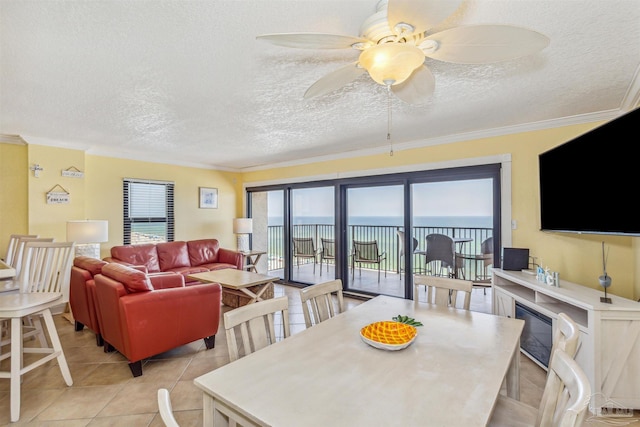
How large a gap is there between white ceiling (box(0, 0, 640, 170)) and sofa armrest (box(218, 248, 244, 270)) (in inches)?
83.5

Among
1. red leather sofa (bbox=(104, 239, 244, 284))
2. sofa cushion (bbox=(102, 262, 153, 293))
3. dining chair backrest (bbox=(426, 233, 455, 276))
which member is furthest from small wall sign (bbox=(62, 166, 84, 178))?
dining chair backrest (bbox=(426, 233, 455, 276))

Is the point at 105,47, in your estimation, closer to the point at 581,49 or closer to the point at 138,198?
the point at 581,49

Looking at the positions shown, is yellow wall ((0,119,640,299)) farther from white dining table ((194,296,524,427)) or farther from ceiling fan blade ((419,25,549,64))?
ceiling fan blade ((419,25,549,64))

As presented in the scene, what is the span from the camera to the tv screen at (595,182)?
1.99 metres

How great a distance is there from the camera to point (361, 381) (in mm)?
1148

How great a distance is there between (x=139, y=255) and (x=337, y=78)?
14.7 ft

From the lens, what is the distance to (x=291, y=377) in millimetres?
1165

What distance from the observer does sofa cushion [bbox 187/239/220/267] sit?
5.44m

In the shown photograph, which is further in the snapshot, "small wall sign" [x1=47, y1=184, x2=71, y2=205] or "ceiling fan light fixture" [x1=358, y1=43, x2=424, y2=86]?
"small wall sign" [x1=47, y1=184, x2=71, y2=205]

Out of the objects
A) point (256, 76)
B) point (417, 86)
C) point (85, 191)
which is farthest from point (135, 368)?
point (85, 191)

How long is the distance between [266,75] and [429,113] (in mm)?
1804

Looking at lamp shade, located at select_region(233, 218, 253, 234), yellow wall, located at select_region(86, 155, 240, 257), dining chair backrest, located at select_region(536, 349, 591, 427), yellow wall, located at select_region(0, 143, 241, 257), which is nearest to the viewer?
dining chair backrest, located at select_region(536, 349, 591, 427)

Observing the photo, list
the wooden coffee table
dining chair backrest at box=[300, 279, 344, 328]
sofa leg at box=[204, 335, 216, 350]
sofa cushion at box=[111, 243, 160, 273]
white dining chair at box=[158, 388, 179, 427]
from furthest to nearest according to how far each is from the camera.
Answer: sofa cushion at box=[111, 243, 160, 273]
the wooden coffee table
sofa leg at box=[204, 335, 216, 350]
dining chair backrest at box=[300, 279, 344, 328]
white dining chair at box=[158, 388, 179, 427]

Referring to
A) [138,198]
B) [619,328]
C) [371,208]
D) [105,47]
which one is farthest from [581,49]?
[138,198]
